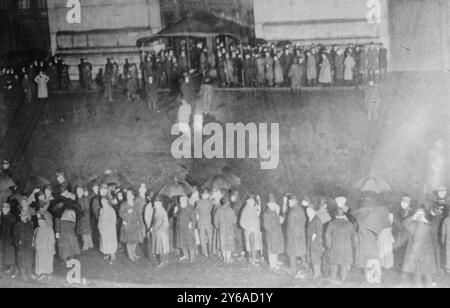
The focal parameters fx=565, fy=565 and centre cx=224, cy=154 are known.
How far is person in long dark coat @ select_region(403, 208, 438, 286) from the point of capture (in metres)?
7.71

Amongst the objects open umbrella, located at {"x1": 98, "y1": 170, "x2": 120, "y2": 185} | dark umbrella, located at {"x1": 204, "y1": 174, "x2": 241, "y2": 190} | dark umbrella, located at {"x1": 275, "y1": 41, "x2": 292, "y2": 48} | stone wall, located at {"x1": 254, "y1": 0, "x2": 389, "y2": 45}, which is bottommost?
dark umbrella, located at {"x1": 204, "y1": 174, "x2": 241, "y2": 190}

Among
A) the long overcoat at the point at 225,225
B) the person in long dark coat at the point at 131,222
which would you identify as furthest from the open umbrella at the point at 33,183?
the long overcoat at the point at 225,225

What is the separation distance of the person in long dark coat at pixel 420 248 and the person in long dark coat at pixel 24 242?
5354 mm

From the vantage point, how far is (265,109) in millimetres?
8461

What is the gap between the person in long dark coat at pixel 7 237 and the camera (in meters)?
8.27

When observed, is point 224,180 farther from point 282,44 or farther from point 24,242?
point 24,242

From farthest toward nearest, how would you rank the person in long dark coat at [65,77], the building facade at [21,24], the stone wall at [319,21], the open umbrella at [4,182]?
the person in long dark coat at [65,77], the building facade at [21,24], the open umbrella at [4,182], the stone wall at [319,21]

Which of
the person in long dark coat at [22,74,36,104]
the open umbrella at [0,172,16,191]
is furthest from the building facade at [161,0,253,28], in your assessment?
the open umbrella at [0,172,16,191]

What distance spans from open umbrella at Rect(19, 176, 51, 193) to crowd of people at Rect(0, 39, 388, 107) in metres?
1.29

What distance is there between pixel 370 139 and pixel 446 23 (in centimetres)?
202

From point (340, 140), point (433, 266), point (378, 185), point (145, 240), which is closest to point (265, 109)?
point (340, 140)

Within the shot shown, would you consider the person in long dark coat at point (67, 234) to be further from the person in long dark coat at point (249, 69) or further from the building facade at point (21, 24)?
the person in long dark coat at point (249, 69)

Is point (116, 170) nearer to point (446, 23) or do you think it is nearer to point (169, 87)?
point (169, 87)

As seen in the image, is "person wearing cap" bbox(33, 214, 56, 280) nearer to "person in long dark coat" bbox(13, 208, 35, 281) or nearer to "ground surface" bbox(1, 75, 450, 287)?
"person in long dark coat" bbox(13, 208, 35, 281)
